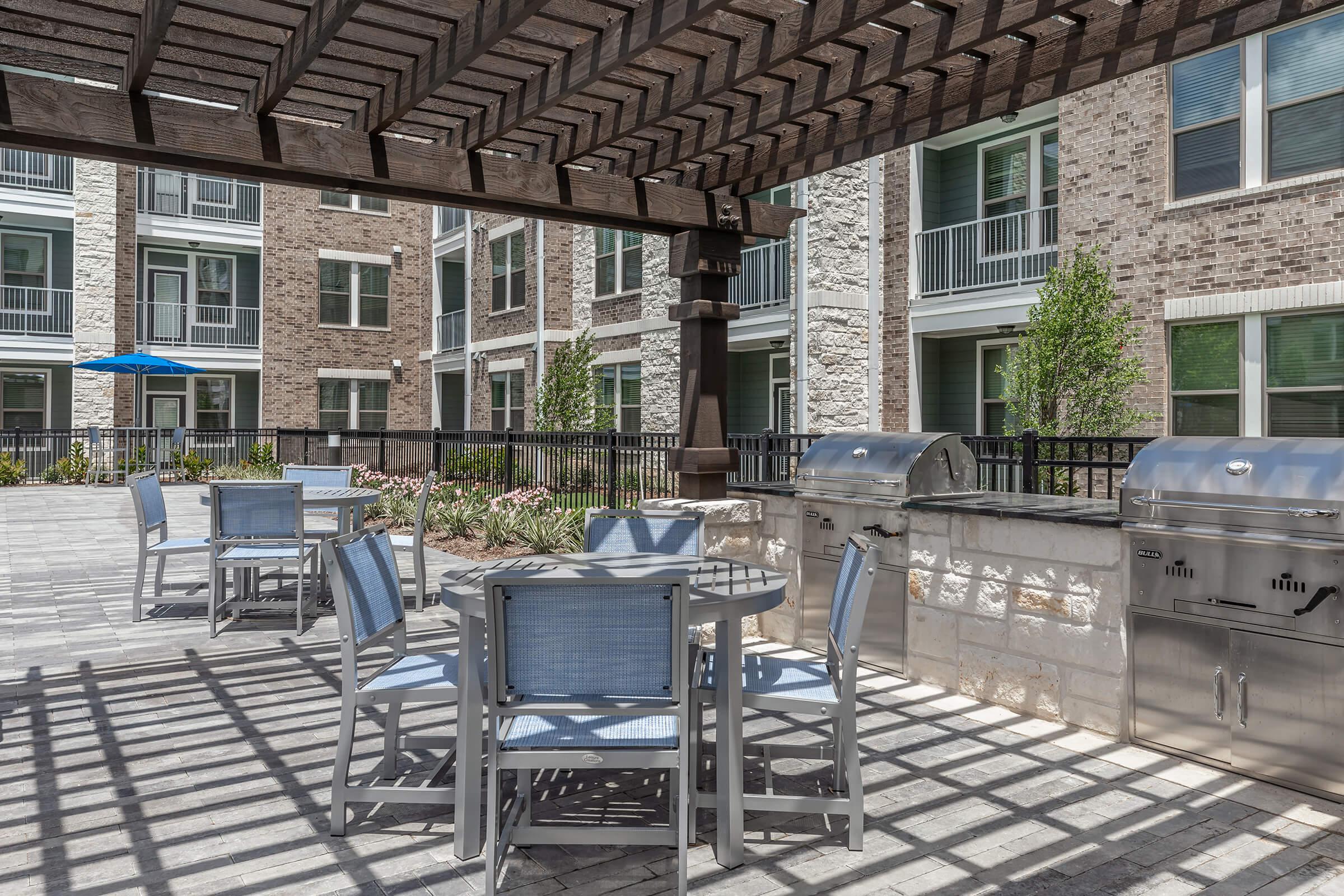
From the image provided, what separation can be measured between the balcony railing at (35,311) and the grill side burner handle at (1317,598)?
24.6 m

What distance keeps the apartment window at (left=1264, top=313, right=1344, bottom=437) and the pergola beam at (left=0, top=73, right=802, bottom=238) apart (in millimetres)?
7252

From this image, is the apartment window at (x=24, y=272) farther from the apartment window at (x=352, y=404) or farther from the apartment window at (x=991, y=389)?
the apartment window at (x=991, y=389)

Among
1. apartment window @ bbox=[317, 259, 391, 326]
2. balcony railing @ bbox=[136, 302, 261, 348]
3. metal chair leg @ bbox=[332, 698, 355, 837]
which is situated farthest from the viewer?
apartment window @ bbox=[317, 259, 391, 326]

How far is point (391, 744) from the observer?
403 cm

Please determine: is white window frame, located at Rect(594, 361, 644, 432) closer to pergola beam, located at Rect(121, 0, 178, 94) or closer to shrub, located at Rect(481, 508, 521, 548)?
shrub, located at Rect(481, 508, 521, 548)

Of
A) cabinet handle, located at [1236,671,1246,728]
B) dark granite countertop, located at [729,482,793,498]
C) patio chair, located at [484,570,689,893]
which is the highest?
dark granite countertop, located at [729,482,793,498]

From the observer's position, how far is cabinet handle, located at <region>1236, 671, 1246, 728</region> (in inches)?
157

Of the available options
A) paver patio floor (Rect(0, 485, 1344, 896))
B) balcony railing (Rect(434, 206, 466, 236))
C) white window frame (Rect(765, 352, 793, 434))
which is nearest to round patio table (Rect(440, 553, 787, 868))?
paver patio floor (Rect(0, 485, 1344, 896))

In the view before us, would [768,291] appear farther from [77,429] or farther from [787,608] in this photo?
[77,429]

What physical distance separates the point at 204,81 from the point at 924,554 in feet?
15.3

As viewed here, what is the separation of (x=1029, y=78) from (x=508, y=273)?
59.8 ft

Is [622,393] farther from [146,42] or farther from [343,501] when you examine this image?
[146,42]

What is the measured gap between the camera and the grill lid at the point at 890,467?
5703mm

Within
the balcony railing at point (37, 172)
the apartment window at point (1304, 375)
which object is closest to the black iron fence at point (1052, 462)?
the apartment window at point (1304, 375)
